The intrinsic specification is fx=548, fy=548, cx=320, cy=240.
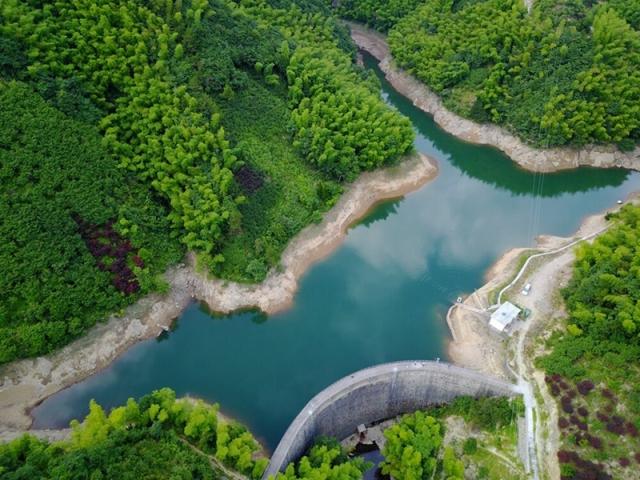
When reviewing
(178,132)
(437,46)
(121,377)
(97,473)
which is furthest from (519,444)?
(437,46)

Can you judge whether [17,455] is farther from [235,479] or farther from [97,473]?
[235,479]

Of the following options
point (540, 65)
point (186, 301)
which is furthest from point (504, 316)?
point (540, 65)

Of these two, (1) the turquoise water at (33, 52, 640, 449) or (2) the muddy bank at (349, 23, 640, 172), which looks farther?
(2) the muddy bank at (349, 23, 640, 172)

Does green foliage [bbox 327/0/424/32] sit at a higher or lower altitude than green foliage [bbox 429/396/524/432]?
higher

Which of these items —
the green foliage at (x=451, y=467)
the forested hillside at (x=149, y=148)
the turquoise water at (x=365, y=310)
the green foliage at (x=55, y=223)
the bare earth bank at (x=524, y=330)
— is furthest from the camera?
the forested hillside at (x=149, y=148)

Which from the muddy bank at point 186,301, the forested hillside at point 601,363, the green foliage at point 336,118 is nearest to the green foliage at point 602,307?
the forested hillside at point 601,363

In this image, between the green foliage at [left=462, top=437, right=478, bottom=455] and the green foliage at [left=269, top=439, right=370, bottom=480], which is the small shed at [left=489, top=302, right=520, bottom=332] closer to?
the green foliage at [left=462, top=437, right=478, bottom=455]

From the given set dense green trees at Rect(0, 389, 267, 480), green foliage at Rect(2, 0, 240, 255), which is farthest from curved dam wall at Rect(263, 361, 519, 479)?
green foliage at Rect(2, 0, 240, 255)

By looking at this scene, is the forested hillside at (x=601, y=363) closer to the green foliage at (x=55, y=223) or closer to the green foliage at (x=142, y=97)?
the green foliage at (x=142, y=97)
